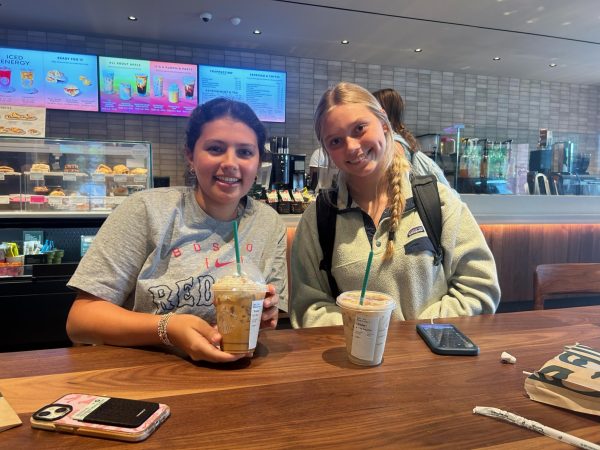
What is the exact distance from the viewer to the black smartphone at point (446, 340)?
3.53ft

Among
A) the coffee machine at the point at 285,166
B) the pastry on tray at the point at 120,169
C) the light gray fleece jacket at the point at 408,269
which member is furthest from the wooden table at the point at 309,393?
the coffee machine at the point at 285,166

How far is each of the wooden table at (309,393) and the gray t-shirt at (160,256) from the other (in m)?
0.19

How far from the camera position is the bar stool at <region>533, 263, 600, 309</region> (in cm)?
179

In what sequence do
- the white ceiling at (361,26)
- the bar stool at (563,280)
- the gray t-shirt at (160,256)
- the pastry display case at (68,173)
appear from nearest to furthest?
the gray t-shirt at (160,256) → the bar stool at (563,280) → the pastry display case at (68,173) → the white ceiling at (361,26)

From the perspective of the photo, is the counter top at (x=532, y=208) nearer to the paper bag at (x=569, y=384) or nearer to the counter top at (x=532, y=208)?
the counter top at (x=532, y=208)

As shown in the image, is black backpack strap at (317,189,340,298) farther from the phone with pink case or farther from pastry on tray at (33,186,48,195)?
pastry on tray at (33,186,48,195)

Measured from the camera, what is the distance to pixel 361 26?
4.74 m

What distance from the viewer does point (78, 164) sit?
2.93 meters

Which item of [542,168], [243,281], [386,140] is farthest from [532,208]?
[243,281]

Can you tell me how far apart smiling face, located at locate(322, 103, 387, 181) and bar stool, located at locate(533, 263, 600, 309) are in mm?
880

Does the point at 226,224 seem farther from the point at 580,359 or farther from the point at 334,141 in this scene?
the point at 580,359

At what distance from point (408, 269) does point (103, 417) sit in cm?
101

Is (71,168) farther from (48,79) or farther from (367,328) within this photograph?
(48,79)

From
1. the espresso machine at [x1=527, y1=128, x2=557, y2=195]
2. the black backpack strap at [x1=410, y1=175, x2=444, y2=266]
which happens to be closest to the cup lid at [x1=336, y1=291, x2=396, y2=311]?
the black backpack strap at [x1=410, y1=175, x2=444, y2=266]
